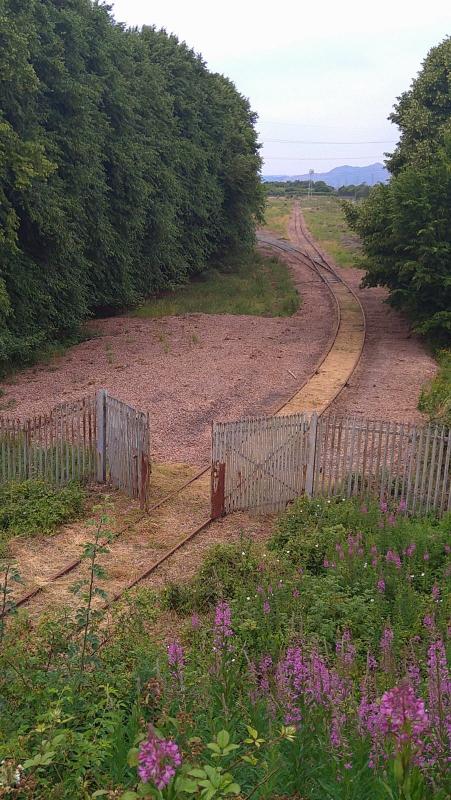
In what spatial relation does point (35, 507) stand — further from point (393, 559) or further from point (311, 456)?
point (393, 559)

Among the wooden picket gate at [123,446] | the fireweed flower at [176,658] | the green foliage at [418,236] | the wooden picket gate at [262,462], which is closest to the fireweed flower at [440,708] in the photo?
the fireweed flower at [176,658]

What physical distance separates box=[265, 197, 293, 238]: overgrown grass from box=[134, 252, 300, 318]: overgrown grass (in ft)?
47.1

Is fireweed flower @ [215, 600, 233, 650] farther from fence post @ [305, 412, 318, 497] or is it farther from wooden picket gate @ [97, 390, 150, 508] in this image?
wooden picket gate @ [97, 390, 150, 508]

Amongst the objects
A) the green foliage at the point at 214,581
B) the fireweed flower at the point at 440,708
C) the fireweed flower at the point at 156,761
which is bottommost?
the green foliage at the point at 214,581

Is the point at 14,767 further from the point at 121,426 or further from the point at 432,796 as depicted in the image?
the point at 121,426

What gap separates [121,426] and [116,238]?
17101mm

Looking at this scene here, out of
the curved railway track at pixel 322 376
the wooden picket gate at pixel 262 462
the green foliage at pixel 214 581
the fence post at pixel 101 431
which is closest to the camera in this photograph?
the green foliage at pixel 214 581

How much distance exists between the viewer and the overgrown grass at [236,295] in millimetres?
31312

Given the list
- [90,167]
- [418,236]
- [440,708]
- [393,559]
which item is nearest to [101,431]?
[393,559]

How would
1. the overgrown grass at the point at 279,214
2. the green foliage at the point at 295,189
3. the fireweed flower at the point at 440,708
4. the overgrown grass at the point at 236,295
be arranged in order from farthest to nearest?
1. the green foliage at the point at 295,189
2. the overgrown grass at the point at 279,214
3. the overgrown grass at the point at 236,295
4. the fireweed flower at the point at 440,708

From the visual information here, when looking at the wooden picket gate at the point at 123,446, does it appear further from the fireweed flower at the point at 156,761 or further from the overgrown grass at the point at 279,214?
the overgrown grass at the point at 279,214

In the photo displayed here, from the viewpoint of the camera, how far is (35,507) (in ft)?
34.9

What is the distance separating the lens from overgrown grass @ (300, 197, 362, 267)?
48.8 meters

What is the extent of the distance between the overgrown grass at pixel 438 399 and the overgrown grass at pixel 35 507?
Answer: 268 inches
